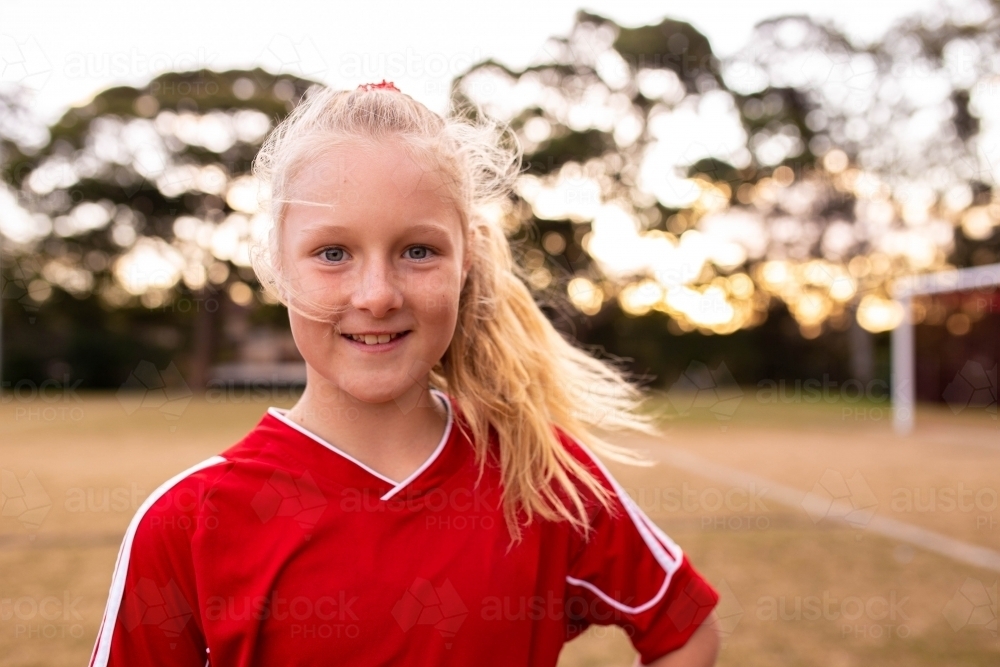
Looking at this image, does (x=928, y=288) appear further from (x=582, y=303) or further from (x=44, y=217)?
(x=44, y=217)

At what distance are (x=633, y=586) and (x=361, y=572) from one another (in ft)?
1.27

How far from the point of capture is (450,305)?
3.75ft

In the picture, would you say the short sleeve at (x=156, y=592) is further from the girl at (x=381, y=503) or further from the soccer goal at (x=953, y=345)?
the soccer goal at (x=953, y=345)

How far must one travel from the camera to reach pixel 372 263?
1078 millimetres

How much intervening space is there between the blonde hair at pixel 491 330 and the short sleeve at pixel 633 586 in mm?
39

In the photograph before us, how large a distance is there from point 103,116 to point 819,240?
55.5 ft

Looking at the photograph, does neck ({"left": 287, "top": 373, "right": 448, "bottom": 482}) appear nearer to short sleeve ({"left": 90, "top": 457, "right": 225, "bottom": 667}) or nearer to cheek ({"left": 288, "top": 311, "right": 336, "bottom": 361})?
cheek ({"left": 288, "top": 311, "right": 336, "bottom": 361})

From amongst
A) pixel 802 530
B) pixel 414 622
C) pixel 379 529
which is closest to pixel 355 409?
pixel 379 529

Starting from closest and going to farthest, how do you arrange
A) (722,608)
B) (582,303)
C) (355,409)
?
1. (355,409)
2. (722,608)
3. (582,303)

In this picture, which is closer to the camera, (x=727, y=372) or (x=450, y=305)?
(x=450, y=305)

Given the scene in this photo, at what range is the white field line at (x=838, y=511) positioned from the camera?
12.9ft

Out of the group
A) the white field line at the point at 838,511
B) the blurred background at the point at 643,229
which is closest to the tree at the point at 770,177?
the blurred background at the point at 643,229

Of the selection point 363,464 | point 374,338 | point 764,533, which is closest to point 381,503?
point 363,464

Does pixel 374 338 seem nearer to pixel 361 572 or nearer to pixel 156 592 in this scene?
pixel 361 572
